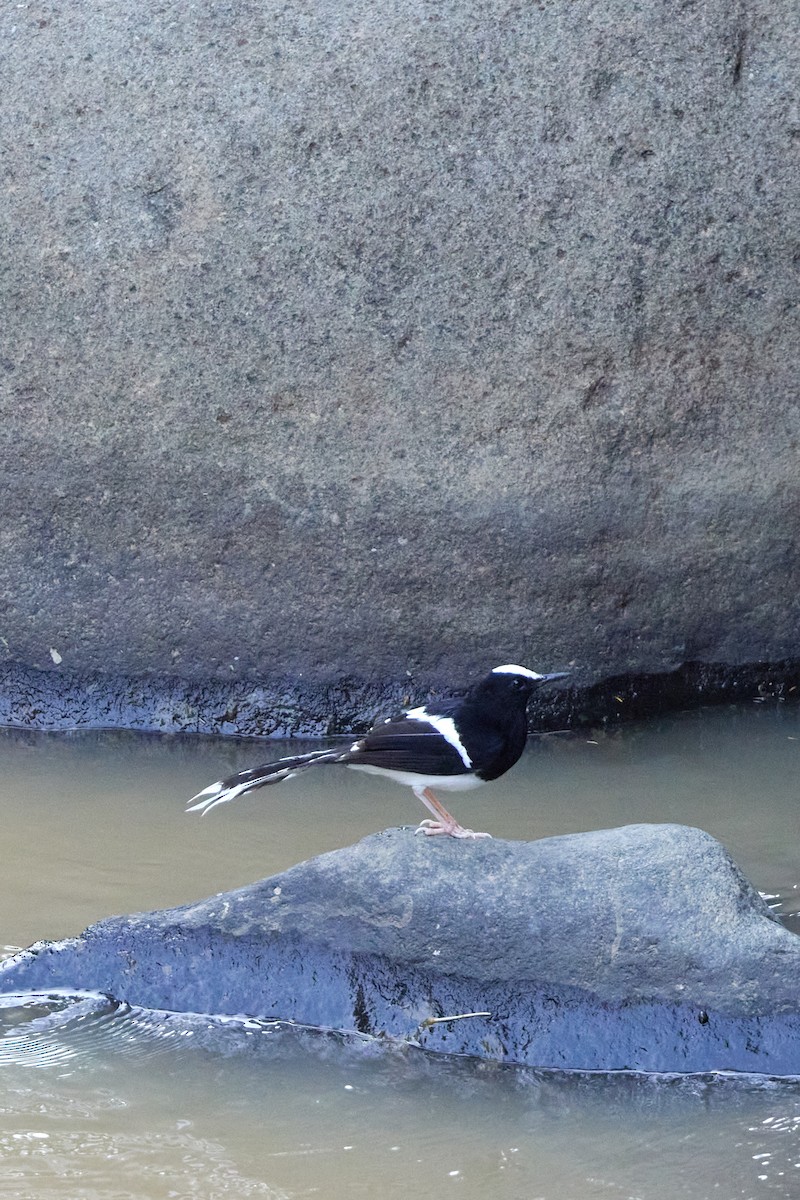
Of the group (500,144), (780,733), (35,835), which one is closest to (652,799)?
(780,733)

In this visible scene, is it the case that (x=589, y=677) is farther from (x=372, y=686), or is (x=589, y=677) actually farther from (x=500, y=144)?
(x=500, y=144)

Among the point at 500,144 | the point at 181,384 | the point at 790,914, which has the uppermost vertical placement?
the point at 500,144

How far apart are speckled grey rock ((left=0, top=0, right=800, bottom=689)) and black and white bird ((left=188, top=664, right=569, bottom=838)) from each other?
1.73m

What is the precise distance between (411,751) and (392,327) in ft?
7.00

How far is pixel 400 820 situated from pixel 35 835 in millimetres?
1155

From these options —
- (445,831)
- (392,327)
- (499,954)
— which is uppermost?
(392,327)

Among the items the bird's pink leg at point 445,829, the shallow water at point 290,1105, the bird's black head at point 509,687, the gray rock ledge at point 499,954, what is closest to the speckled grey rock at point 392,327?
the shallow water at point 290,1105

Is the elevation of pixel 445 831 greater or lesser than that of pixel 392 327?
lesser

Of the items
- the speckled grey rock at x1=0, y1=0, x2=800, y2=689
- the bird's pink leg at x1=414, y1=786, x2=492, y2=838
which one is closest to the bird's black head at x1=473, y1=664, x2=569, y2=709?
the bird's pink leg at x1=414, y1=786, x2=492, y2=838

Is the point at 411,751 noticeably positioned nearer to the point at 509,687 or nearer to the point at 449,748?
the point at 449,748

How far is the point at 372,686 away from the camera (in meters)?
5.69

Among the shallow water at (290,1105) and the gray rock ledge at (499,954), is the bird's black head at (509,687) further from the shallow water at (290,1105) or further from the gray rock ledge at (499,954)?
the shallow water at (290,1105)

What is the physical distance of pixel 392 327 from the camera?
550 cm

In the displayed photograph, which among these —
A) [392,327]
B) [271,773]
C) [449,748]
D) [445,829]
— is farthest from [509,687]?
[392,327]
